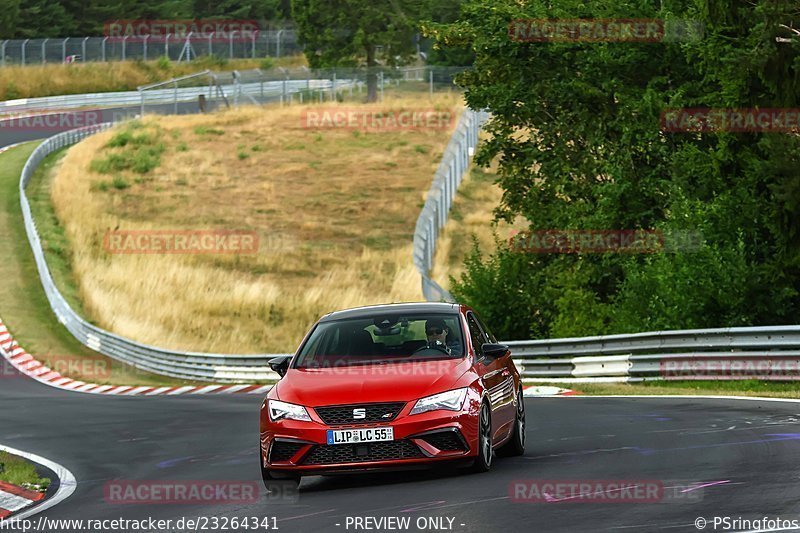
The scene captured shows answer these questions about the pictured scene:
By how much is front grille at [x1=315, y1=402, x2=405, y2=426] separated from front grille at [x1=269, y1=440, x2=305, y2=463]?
32 cm

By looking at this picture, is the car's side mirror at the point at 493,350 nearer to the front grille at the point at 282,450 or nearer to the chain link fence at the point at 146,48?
the front grille at the point at 282,450

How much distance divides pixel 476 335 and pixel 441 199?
31.3 meters

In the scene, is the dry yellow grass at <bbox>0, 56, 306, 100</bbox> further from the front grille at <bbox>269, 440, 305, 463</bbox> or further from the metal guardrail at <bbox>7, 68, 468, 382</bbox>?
the front grille at <bbox>269, 440, 305, 463</bbox>

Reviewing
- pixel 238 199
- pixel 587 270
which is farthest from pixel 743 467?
pixel 238 199

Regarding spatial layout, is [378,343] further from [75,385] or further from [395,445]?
[75,385]

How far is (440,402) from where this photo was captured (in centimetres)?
1103

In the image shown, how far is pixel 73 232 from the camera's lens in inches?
1944

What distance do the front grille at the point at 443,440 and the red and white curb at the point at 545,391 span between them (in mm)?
10524

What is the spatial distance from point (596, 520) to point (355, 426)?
2691 mm

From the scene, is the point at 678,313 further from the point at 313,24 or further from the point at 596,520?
the point at 313,24

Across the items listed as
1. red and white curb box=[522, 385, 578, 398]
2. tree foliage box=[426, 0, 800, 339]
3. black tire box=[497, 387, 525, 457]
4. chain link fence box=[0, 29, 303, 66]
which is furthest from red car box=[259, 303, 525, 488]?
chain link fence box=[0, 29, 303, 66]

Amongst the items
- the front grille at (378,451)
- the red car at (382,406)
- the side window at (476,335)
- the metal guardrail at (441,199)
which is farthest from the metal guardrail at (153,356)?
the front grille at (378,451)

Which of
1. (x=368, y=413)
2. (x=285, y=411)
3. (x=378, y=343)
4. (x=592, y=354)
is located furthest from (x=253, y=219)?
(x=368, y=413)

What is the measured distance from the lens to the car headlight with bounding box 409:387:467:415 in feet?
36.1
